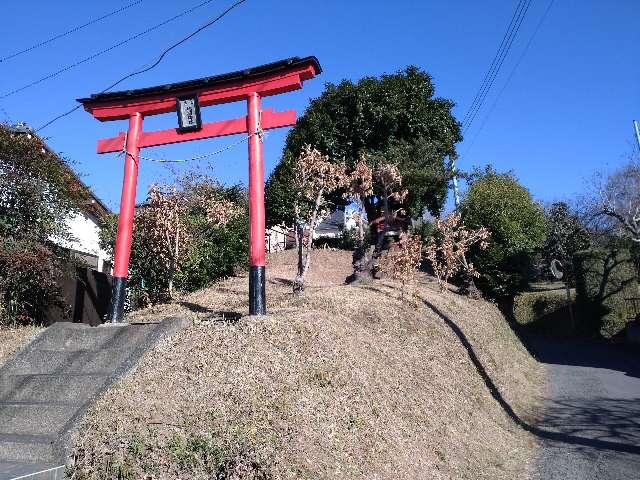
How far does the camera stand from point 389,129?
20375mm

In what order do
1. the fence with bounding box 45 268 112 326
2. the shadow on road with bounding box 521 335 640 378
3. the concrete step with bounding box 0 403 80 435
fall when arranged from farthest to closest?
the shadow on road with bounding box 521 335 640 378 < the fence with bounding box 45 268 112 326 < the concrete step with bounding box 0 403 80 435

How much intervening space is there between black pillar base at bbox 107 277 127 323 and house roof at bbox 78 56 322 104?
124 inches

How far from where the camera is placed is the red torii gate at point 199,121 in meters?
8.27

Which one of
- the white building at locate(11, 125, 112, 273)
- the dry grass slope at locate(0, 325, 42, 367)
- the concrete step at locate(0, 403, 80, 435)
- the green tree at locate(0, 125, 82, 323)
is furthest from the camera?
the white building at locate(11, 125, 112, 273)

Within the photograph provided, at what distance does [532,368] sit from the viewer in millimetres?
15297

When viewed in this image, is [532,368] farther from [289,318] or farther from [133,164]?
[133,164]

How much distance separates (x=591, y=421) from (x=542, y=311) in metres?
19.6

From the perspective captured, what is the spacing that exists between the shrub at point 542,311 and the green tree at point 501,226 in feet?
13.2

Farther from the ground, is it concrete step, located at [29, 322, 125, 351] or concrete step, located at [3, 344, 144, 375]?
concrete step, located at [29, 322, 125, 351]

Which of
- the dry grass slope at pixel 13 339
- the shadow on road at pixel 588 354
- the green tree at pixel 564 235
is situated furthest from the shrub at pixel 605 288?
the dry grass slope at pixel 13 339

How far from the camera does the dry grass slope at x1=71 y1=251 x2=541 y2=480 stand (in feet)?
15.1

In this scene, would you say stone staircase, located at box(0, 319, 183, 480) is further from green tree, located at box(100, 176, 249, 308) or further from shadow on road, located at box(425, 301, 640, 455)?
shadow on road, located at box(425, 301, 640, 455)

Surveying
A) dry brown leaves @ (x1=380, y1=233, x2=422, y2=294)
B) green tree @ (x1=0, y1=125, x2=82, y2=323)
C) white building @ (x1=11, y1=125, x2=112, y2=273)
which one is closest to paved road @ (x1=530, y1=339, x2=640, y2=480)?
dry brown leaves @ (x1=380, y1=233, x2=422, y2=294)

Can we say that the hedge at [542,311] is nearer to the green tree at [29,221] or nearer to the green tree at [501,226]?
the green tree at [501,226]
